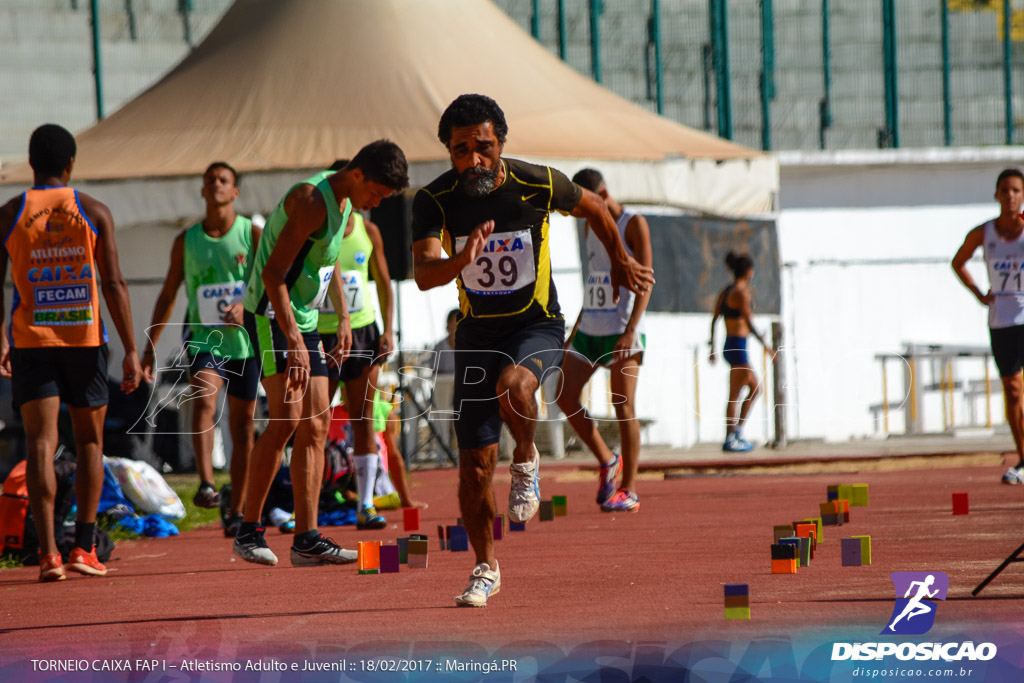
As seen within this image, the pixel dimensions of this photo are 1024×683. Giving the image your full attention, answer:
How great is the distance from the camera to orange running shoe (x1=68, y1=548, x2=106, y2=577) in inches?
290

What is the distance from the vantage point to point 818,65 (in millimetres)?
27016

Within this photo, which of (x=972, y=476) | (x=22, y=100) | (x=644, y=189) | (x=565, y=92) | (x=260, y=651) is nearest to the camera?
(x=260, y=651)

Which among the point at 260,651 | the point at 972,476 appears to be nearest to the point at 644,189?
the point at 972,476

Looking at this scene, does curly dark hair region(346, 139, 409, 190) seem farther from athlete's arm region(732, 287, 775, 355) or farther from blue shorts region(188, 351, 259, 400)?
athlete's arm region(732, 287, 775, 355)

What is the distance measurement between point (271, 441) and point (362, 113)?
295 inches

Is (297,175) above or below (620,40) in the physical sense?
below

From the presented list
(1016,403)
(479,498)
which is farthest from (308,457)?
(1016,403)

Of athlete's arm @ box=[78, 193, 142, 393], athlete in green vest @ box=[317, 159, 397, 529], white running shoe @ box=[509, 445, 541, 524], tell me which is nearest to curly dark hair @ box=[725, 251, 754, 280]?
athlete in green vest @ box=[317, 159, 397, 529]

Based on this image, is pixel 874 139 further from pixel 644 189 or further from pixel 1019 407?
pixel 1019 407

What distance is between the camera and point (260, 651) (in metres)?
4.88

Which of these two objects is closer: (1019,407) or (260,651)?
(260,651)

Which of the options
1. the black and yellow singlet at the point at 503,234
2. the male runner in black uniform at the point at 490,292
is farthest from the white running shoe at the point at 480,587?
the black and yellow singlet at the point at 503,234

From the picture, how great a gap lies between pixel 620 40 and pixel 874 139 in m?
4.63

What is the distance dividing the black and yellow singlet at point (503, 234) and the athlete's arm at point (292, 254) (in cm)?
108
